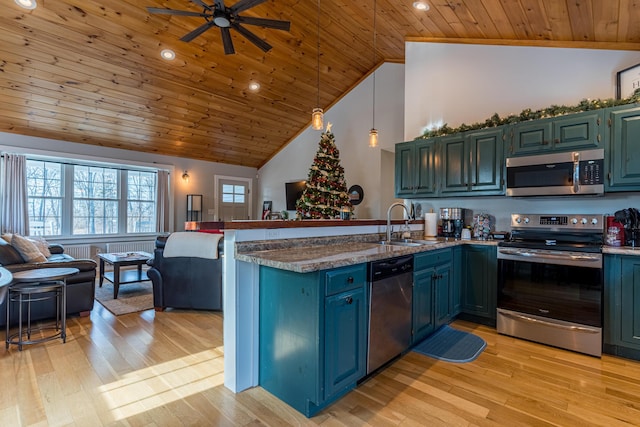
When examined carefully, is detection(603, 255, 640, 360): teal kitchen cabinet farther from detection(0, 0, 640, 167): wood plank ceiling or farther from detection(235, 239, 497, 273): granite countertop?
detection(0, 0, 640, 167): wood plank ceiling

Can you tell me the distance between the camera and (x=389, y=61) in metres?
6.10

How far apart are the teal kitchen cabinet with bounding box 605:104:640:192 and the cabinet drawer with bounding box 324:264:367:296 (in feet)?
8.23

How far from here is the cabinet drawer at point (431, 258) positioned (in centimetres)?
267

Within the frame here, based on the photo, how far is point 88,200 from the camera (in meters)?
6.49

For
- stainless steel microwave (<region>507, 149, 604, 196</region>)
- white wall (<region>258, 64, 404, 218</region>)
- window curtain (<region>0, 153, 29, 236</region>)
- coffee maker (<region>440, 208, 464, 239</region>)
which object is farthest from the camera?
white wall (<region>258, 64, 404, 218</region>)

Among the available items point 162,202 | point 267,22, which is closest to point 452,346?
point 267,22

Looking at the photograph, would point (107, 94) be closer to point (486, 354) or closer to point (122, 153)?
point (122, 153)

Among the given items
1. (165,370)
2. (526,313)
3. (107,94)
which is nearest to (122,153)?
(107,94)

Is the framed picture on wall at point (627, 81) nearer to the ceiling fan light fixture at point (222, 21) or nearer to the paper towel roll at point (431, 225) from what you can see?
the paper towel roll at point (431, 225)

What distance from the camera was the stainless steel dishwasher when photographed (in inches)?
85.5

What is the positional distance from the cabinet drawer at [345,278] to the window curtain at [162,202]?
21.1ft

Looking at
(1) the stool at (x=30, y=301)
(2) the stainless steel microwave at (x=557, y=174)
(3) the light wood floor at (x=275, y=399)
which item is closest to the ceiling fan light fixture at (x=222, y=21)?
(1) the stool at (x=30, y=301)

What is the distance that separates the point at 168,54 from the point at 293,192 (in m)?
3.89

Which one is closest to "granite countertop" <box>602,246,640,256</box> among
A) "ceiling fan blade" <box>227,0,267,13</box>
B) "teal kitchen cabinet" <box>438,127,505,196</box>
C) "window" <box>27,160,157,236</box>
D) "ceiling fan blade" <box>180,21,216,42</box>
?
"teal kitchen cabinet" <box>438,127,505,196</box>
